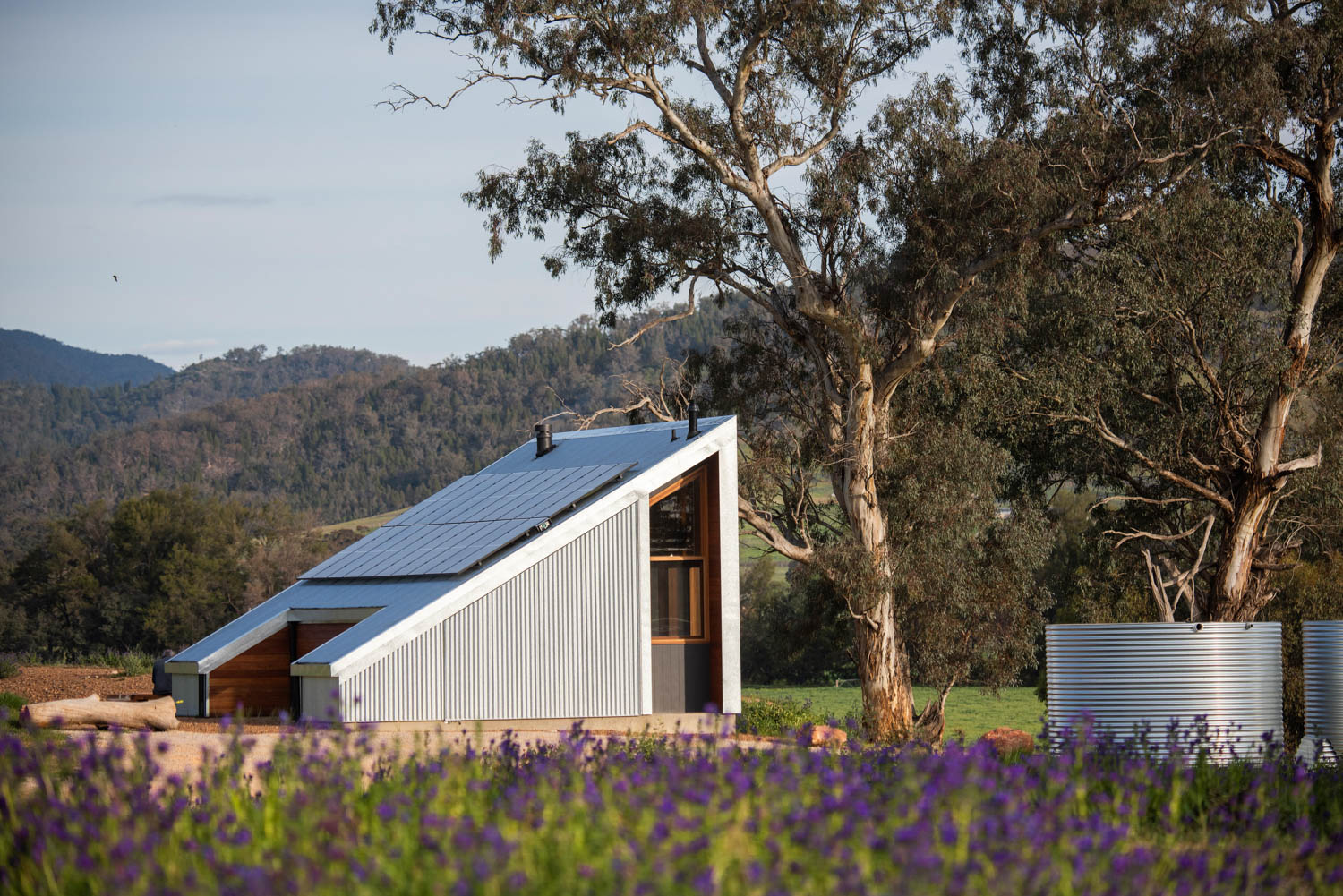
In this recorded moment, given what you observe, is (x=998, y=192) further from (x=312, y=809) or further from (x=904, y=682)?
(x=312, y=809)

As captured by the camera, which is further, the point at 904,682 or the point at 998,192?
the point at 904,682

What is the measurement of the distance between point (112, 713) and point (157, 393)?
114 meters

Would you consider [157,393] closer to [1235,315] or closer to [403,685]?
[1235,315]

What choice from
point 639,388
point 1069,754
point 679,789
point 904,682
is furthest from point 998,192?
point 679,789

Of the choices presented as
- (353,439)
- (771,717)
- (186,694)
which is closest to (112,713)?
(186,694)

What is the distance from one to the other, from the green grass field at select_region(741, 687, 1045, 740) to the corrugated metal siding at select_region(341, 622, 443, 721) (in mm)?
18129

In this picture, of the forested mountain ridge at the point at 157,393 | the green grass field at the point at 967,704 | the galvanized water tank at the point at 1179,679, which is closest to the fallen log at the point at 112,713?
the galvanized water tank at the point at 1179,679

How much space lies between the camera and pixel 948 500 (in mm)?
23062

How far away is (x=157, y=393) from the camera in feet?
391

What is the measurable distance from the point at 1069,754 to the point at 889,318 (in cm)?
1662

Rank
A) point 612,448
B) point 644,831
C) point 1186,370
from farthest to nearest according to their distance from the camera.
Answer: point 1186,370
point 612,448
point 644,831

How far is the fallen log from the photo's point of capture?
11750mm

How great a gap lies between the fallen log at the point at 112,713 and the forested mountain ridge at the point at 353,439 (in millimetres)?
59632

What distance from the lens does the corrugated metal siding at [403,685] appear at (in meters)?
13.6
